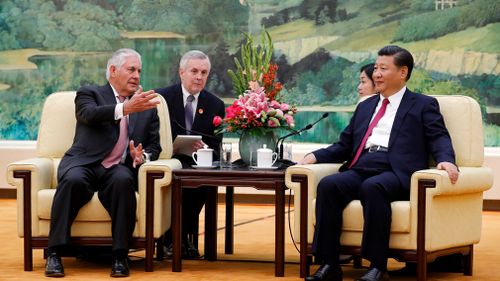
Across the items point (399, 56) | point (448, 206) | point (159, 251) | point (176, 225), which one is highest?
point (399, 56)

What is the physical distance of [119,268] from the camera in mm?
5402

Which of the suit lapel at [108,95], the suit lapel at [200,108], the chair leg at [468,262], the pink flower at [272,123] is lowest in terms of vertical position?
the chair leg at [468,262]

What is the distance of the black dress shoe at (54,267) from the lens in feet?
17.7

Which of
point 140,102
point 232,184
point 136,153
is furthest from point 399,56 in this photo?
point 136,153

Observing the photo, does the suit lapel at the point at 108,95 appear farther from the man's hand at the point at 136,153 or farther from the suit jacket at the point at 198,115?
the suit jacket at the point at 198,115

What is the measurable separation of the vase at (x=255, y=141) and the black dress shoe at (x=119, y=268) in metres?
0.93

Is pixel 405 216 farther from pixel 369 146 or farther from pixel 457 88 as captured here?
pixel 457 88

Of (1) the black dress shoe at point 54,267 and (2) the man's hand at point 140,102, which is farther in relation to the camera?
(2) the man's hand at point 140,102

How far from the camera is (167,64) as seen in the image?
9727 mm

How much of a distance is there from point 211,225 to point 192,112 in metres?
0.75

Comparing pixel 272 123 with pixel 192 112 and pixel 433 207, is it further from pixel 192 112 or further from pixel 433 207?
pixel 433 207

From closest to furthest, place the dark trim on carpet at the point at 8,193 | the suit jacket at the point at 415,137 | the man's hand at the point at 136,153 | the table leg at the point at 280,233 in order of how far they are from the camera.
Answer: the suit jacket at the point at 415,137 < the table leg at the point at 280,233 < the man's hand at the point at 136,153 < the dark trim on carpet at the point at 8,193

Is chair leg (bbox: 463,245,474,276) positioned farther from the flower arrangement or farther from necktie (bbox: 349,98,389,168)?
the flower arrangement

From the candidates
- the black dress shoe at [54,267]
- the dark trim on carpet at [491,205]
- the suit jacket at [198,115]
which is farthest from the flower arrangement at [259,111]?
the dark trim on carpet at [491,205]
